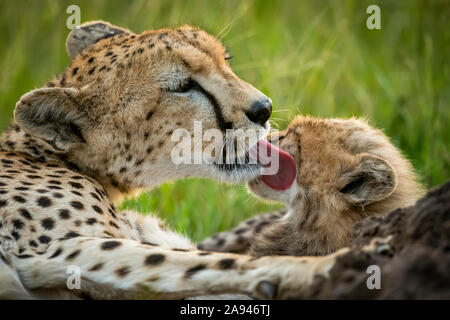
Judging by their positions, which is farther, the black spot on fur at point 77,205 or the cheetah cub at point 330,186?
the cheetah cub at point 330,186

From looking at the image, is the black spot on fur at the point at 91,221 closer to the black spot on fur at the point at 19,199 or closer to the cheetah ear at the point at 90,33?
the black spot on fur at the point at 19,199

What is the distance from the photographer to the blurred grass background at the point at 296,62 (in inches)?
187

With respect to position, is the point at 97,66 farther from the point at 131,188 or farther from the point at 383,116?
the point at 383,116

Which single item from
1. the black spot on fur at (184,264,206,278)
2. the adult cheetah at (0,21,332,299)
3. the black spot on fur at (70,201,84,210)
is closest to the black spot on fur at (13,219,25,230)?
the adult cheetah at (0,21,332,299)

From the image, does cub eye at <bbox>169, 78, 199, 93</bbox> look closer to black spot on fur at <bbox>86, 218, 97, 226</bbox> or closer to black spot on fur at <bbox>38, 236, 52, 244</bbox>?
black spot on fur at <bbox>86, 218, 97, 226</bbox>

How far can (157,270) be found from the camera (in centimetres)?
246

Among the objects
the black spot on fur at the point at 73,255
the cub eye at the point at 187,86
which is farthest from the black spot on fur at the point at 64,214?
the cub eye at the point at 187,86

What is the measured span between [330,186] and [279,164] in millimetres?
307

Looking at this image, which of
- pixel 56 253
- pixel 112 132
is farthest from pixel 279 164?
pixel 56 253

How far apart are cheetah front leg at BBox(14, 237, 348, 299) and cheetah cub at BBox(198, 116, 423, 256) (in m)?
0.99

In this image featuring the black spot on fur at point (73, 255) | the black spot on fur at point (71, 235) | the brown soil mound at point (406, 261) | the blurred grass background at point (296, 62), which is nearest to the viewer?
the brown soil mound at point (406, 261)

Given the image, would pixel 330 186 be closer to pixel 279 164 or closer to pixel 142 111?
pixel 279 164

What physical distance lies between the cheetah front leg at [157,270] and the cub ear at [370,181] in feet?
3.34
